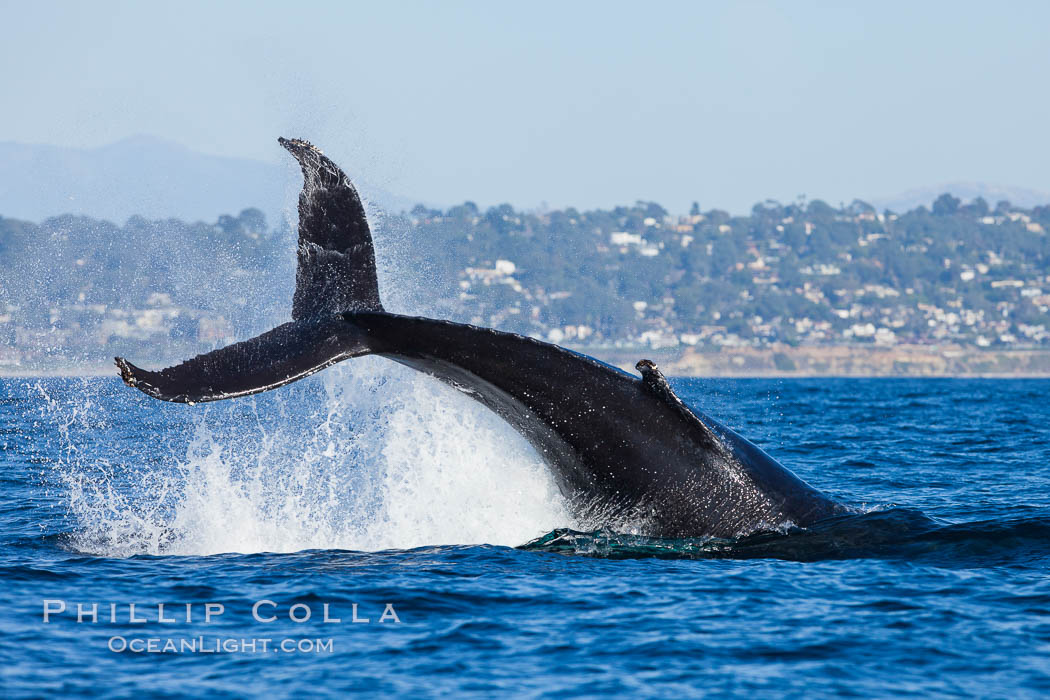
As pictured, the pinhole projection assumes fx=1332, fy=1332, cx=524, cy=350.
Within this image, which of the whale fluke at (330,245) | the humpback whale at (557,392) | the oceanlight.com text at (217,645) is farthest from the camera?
the whale fluke at (330,245)

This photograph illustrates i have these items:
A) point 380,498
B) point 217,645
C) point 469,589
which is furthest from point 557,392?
point 380,498

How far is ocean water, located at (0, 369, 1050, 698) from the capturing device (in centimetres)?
802

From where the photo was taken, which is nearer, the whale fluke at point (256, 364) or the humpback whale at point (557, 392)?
the whale fluke at point (256, 364)

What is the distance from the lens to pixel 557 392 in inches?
403

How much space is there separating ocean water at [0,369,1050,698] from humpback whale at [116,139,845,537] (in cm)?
34

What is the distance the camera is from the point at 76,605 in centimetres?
958

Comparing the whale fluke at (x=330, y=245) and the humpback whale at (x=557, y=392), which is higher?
the whale fluke at (x=330, y=245)

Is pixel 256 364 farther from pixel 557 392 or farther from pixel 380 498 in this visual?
pixel 380 498

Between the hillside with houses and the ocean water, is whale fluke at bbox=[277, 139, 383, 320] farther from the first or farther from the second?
the hillside with houses

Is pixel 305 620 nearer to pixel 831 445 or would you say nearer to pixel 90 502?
pixel 90 502

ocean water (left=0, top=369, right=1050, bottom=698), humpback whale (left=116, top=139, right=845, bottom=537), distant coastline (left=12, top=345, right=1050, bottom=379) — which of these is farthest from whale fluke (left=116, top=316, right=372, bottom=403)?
distant coastline (left=12, top=345, right=1050, bottom=379)

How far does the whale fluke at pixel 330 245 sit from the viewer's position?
10273 mm

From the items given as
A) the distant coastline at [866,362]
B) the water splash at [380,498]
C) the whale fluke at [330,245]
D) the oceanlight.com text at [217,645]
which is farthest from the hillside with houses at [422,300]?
the oceanlight.com text at [217,645]

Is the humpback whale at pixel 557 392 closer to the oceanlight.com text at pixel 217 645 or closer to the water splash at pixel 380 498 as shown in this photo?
the water splash at pixel 380 498
